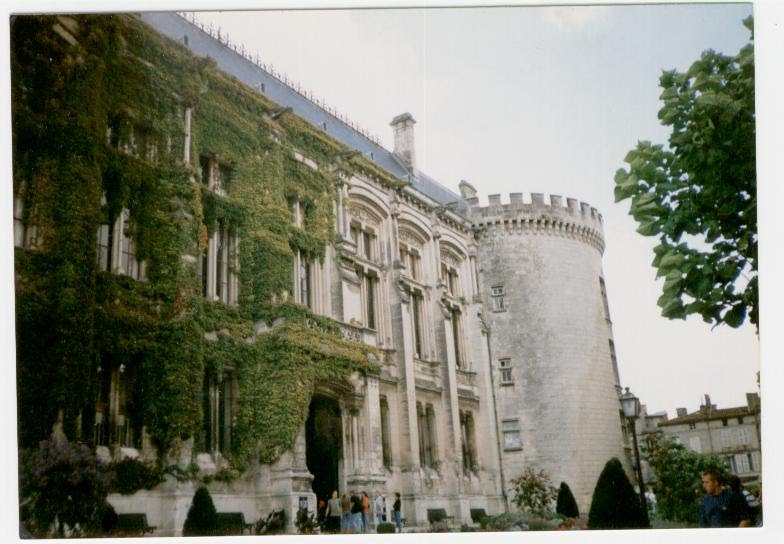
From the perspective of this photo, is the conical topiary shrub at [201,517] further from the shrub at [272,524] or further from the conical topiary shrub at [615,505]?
the conical topiary shrub at [615,505]

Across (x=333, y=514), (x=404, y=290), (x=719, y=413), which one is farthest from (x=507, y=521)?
(x=404, y=290)

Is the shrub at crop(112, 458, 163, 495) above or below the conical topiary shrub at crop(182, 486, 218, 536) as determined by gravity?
above

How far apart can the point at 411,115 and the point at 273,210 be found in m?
3.06

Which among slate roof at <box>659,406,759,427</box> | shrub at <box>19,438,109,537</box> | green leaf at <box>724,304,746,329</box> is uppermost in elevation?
green leaf at <box>724,304,746,329</box>

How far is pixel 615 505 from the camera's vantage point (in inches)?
495

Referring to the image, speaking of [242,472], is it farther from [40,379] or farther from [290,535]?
A: [40,379]

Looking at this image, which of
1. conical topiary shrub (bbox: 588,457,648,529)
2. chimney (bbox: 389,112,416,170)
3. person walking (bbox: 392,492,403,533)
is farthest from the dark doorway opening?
chimney (bbox: 389,112,416,170)

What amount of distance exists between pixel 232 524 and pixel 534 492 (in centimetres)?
631

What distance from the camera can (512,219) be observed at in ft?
60.1

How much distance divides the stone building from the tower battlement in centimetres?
10

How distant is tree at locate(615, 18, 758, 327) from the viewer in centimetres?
944

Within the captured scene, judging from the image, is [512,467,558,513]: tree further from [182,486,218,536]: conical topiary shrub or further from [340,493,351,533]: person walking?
[182,486,218,536]: conical topiary shrub

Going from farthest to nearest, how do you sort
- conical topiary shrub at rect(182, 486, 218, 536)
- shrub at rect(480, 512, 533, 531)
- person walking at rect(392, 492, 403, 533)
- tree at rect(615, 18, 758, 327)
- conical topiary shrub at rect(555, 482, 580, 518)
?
→ conical topiary shrub at rect(555, 482, 580, 518) < shrub at rect(480, 512, 533, 531) < person walking at rect(392, 492, 403, 533) < conical topiary shrub at rect(182, 486, 218, 536) < tree at rect(615, 18, 758, 327)

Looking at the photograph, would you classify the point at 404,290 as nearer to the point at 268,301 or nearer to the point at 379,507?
the point at 268,301
